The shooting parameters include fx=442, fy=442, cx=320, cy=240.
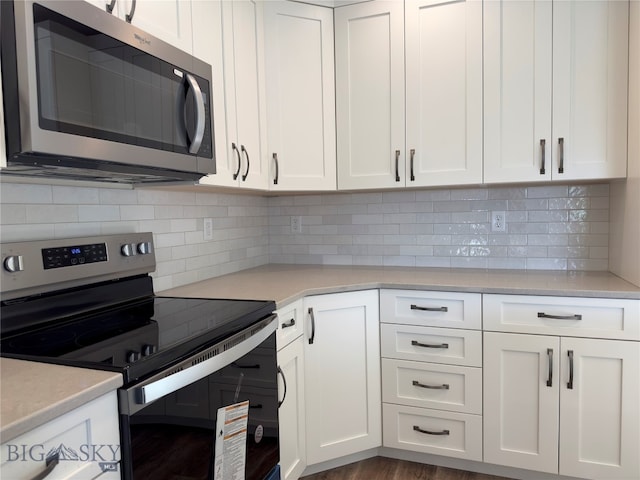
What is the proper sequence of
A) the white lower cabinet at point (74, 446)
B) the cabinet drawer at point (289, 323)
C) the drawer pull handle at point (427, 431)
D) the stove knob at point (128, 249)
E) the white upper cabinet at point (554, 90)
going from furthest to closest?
the drawer pull handle at point (427, 431) < the white upper cabinet at point (554, 90) < the cabinet drawer at point (289, 323) < the stove knob at point (128, 249) < the white lower cabinet at point (74, 446)

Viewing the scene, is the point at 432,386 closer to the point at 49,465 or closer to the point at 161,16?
the point at 49,465

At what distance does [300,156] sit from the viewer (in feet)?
7.58

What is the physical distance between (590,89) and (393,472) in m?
1.97

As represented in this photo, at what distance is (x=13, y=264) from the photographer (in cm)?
123

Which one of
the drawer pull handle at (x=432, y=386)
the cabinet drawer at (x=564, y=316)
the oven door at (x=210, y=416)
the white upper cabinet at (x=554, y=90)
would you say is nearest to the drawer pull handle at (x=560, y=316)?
the cabinet drawer at (x=564, y=316)

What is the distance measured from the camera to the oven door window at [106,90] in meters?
0.99

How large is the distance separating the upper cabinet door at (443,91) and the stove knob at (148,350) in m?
1.56

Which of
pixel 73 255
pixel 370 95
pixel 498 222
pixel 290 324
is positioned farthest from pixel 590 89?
pixel 73 255

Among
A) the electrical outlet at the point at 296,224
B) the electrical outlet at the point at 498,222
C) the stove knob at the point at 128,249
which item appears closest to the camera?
the stove knob at the point at 128,249

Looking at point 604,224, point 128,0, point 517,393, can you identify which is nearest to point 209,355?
point 128,0

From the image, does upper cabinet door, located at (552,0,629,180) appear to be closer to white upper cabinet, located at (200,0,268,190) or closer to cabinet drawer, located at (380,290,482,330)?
cabinet drawer, located at (380,290,482,330)

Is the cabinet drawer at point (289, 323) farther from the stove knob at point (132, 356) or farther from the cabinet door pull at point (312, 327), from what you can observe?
the stove knob at point (132, 356)

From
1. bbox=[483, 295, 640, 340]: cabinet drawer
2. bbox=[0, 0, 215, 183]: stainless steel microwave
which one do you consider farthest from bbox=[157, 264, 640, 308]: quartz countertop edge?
bbox=[0, 0, 215, 183]: stainless steel microwave

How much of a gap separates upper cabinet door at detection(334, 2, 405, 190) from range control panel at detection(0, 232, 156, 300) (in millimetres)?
1136
